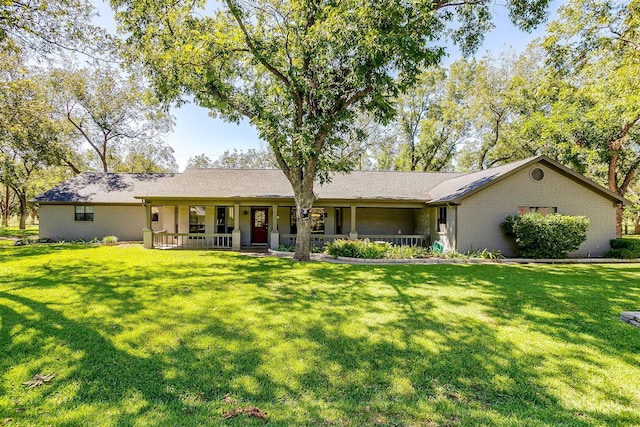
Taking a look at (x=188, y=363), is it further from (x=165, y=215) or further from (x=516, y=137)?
(x=516, y=137)

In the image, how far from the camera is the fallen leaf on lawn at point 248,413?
3031 millimetres

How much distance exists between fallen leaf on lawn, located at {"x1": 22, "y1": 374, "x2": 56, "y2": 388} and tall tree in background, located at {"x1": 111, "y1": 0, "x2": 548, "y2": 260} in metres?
8.35

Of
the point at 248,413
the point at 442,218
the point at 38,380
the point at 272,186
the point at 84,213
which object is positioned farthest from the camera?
the point at 84,213

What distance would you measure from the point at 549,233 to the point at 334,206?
9015 mm

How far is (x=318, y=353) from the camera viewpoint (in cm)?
436

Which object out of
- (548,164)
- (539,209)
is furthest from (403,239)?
(548,164)

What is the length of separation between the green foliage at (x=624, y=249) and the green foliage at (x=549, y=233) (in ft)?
6.71

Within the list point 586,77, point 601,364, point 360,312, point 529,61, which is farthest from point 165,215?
point 529,61

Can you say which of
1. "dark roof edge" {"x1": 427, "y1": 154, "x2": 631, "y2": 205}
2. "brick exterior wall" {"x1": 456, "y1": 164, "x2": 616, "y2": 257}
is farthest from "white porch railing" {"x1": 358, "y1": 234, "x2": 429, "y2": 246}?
"dark roof edge" {"x1": 427, "y1": 154, "x2": 631, "y2": 205}

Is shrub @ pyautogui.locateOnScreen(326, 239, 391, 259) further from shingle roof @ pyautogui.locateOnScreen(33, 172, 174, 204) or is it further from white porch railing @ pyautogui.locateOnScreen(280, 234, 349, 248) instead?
shingle roof @ pyautogui.locateOnScreen(33, 172, 174, 204)

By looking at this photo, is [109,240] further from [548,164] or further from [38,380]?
[548,164]

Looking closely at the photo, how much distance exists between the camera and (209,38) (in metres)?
10.8

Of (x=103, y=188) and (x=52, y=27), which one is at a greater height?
(x=52, y=27)

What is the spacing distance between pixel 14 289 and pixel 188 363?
6.28m
